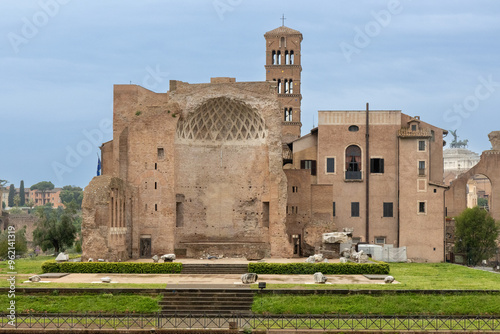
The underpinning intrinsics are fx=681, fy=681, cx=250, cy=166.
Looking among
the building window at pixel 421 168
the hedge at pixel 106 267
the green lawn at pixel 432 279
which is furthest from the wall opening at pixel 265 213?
the building window at pixel 421 168

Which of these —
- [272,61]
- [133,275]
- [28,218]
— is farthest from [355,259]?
[28,218]

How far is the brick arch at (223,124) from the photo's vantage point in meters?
52.6

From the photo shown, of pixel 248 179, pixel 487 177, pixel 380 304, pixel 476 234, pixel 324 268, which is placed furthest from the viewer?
pixel 487 177

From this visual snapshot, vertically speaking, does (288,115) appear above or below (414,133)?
above

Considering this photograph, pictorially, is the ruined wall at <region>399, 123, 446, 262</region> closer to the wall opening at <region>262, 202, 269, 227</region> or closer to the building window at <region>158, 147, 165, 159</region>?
the wall opening at <region>262, 202, 269, 227</region>

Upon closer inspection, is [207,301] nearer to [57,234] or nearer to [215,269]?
[215,269]

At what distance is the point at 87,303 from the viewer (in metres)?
33.0

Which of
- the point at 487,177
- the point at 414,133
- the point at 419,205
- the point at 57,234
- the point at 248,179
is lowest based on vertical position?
the point at 57,234

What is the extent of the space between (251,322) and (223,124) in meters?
26.1

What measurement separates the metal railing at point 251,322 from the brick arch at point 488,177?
33995mm

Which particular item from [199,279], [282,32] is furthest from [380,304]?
[282,32]

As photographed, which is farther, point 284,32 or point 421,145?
point 284,32

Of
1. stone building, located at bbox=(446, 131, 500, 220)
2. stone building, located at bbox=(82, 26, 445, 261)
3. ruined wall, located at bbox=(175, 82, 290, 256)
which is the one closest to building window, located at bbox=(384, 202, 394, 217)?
stone building, located at bbox=(82, 26, 445, 261)

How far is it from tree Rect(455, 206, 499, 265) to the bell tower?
23.2 m
